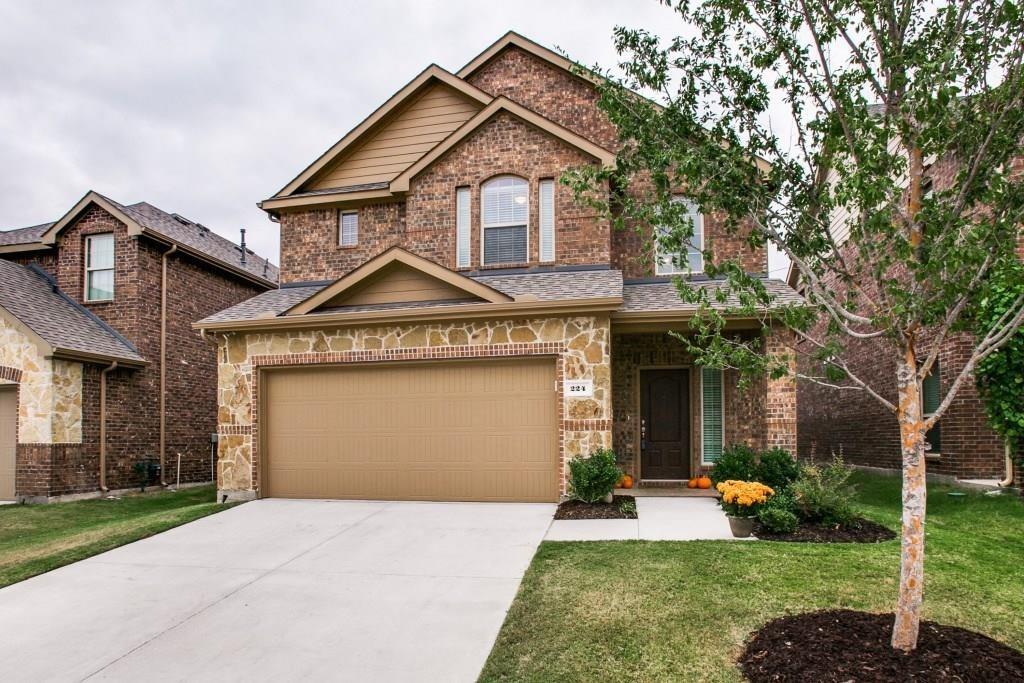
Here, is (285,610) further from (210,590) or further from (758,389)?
(758,389)

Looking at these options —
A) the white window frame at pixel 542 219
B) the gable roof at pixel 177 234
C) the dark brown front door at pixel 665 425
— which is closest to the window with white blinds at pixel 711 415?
the dark brown front door at pixel 665 425

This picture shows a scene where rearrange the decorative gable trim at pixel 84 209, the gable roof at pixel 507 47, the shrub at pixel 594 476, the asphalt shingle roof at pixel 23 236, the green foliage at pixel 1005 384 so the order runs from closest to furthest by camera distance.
Answer: the green foliage at pixel 1005 384
the shrub at pixel 594 476
the gable roof at pixel 507 47
the decorative gable trim at pixel 84 209
the asphalt shingle roof at pixel 23 236

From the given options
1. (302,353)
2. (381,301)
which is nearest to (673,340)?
(381,301)

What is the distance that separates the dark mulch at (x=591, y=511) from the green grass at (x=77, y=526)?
219 inches

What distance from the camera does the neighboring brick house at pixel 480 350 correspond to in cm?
1045

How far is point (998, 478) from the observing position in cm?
1042

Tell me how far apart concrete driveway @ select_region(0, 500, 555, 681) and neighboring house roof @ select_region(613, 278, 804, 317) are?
3888mm

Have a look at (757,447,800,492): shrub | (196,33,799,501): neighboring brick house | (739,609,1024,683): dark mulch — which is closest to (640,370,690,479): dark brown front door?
(196,33,799,501): neighboring brick house

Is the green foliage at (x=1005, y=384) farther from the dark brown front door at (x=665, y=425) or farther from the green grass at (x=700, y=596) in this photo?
the dark brown front door at (x=665, y=425)

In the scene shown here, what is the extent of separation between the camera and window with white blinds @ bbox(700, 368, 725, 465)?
1205 cm

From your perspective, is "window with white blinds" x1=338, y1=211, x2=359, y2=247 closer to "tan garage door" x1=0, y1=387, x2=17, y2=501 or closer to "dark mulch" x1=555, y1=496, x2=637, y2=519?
"tan garage door" x1=0, y1=387, x2=17, y2=501

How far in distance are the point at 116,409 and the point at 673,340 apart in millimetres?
12206

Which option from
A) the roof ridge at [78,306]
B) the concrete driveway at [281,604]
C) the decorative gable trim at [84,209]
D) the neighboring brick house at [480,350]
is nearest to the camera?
the concrete driveway at [281,604]

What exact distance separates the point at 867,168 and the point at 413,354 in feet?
26.6
